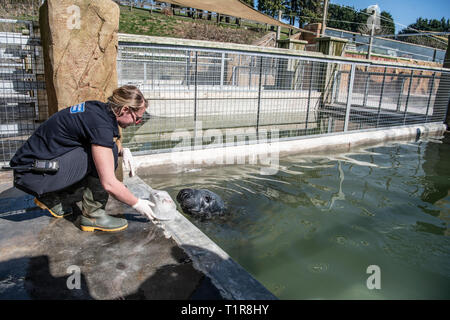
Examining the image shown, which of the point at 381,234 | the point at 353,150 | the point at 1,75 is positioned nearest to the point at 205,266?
the point at 381,234

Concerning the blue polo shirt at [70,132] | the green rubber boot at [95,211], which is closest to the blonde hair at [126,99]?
the blue polo shirt at [70,132]

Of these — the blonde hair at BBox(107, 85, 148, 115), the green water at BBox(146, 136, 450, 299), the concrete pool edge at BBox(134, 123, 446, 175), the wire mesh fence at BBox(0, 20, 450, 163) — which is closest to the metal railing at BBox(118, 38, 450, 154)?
the wire mesh fence at BBox(0, 20, 450, 163)

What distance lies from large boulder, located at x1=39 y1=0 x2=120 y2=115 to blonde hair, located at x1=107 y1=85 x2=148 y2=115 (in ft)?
3.32

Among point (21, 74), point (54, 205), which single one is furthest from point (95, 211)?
point (21, 74)

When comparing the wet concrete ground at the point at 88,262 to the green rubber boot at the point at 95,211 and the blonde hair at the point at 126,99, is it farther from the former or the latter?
the blonde hair at the point at 126,99

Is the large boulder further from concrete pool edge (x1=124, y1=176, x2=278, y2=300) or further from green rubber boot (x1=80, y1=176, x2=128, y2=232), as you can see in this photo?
concrete pool edge (x1=124, y1=176, x2=278, y2=300)

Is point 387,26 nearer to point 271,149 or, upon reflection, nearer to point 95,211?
point 271,149

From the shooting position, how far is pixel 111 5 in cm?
289

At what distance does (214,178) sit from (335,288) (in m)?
2.47

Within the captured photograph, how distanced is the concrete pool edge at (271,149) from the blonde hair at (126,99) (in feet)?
6.69

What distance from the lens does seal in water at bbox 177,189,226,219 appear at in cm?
322

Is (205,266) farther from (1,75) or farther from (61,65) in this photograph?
(1,75)

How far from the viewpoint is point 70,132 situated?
2.13m

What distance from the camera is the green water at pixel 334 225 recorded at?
2307mm
